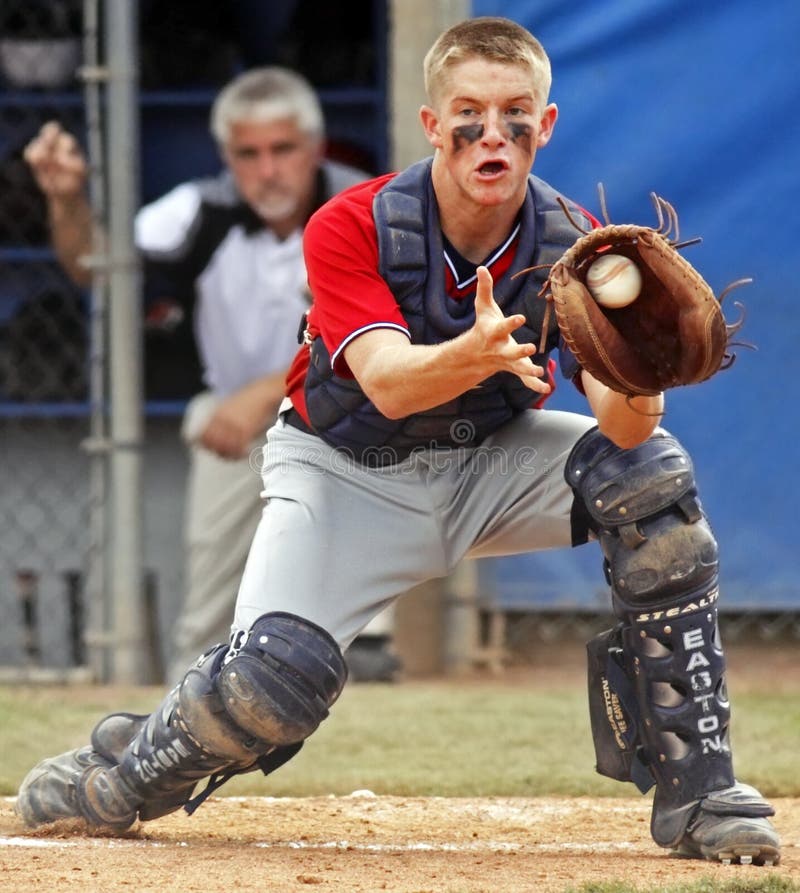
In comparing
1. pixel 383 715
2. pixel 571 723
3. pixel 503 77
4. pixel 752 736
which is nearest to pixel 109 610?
pixel 383 715

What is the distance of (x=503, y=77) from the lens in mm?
3361

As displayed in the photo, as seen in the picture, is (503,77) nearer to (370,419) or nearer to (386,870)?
(370,419)

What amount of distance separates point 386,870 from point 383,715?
226 centimetres

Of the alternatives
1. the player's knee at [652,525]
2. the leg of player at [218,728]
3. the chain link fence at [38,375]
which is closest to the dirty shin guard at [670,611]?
the player's knee at [652,525]

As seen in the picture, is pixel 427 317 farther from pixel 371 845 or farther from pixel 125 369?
pixel 125 369

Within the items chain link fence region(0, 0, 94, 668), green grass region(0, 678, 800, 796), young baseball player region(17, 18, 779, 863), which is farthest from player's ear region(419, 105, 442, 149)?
chain link fence region(0, 0, 94, 668)

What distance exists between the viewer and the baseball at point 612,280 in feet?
10.3

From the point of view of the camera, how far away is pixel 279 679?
330cm

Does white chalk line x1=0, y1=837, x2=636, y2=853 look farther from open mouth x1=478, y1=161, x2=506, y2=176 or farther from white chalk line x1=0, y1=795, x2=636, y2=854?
open mouth x1=478, y1=161, x2=506, y2=176

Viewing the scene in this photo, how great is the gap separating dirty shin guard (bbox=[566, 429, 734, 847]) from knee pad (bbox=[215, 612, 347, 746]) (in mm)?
601

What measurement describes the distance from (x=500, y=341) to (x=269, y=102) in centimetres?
363

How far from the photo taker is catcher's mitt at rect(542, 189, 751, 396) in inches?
123

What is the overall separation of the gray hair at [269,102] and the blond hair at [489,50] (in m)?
2.88

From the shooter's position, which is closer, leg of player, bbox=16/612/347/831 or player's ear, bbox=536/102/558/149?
leg of player, bbox=16/612/347/831
